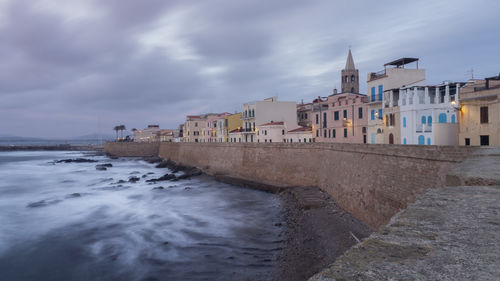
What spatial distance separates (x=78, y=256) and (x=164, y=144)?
5780 centimetres

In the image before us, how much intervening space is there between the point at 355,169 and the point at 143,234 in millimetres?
13754

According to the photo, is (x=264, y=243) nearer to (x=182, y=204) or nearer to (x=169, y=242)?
(x=169, y=242)

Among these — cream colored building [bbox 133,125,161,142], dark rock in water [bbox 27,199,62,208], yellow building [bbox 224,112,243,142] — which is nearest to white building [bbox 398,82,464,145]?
dark rock in water [bbox 27,199,62,208]

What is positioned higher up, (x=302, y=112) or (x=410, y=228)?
(x=302, y=112)

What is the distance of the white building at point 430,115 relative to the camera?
2250cm

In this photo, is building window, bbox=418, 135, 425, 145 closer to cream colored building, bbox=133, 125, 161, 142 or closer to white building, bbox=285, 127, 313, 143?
white building, bbox=285, 127, 313, 143

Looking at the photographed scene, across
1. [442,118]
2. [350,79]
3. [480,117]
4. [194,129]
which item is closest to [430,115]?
[442,118]

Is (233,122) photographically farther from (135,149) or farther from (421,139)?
(421,139)

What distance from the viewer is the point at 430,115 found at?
23.7m

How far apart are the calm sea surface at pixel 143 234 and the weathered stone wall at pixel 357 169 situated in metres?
3.89

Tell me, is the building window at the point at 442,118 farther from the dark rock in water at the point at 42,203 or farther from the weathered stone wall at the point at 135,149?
the weathered stone wall at the point at 135,149

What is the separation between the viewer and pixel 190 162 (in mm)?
51688

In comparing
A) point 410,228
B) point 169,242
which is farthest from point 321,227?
point 410,228

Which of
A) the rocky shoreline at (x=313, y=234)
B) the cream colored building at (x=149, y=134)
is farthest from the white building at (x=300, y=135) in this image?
the cream colored building at (x=149, y=134)
